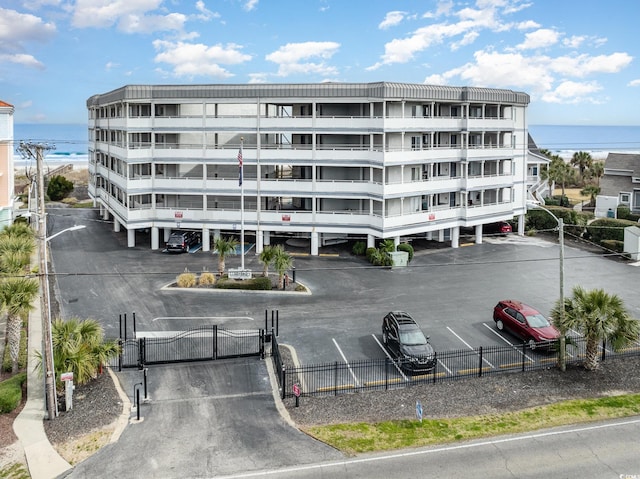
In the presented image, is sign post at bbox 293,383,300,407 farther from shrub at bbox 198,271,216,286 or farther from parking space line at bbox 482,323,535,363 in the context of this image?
shrub at bbox 198,271,216,286

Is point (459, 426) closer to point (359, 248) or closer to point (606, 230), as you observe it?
point (359, 248)

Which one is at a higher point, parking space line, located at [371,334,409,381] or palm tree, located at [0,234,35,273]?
palm tree, located at [0,234,35,273]

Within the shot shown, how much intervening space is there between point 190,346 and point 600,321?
19.1 metres

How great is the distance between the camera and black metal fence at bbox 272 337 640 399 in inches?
1001

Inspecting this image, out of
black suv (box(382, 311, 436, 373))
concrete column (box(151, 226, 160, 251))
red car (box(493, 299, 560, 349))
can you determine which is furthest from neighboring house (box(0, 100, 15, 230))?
red car (box(493, 299, 560, 349))

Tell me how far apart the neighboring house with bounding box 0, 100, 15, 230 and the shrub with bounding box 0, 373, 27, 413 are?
2959 centimetres

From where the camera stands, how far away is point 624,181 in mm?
68500

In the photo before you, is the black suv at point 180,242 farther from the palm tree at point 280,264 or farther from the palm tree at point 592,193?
the palm tree at point 592,193

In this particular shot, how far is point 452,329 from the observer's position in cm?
3275

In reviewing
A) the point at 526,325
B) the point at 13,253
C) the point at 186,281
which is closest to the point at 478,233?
the point at 526,325

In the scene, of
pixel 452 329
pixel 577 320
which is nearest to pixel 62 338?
pixel 452 329

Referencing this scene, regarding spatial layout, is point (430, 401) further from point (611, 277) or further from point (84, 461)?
point (611, 277)

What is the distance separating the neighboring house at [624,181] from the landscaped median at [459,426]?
49.7 metres

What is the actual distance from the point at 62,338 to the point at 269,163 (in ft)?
95.0
